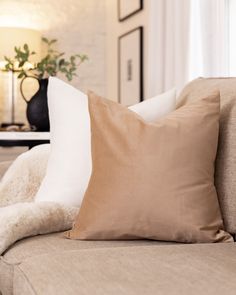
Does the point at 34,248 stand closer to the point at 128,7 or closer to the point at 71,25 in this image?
the point at 128,7

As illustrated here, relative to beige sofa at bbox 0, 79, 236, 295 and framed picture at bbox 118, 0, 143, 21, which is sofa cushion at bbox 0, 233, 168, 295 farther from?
framed picture at bbox 118, 0, 143, 21

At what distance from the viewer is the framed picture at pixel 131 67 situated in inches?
157

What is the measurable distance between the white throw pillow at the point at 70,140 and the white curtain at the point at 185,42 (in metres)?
1.24

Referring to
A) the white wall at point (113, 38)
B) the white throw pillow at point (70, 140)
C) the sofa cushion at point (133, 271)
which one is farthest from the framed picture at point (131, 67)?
the sofa cushion at point (133, 271)

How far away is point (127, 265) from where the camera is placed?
127cm

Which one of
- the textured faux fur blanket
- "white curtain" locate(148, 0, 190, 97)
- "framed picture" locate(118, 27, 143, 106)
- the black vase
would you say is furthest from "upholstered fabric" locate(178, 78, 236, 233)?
"framed picture" locate(118, 27, 143, 106)

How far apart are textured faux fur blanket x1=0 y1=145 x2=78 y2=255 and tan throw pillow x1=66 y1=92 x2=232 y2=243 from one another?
3.8 inches

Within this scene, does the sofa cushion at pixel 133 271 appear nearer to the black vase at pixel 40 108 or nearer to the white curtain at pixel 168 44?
the white curtain at pixel 168 44

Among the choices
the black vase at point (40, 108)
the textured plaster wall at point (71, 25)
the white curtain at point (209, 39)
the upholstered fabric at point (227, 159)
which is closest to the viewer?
the upholstered fabric at point (227, 159)

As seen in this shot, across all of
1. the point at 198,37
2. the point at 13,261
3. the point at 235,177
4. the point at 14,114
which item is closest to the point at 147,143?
the point at 235,177

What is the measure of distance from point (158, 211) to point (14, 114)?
3.06 meters

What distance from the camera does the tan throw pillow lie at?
5.17 feet

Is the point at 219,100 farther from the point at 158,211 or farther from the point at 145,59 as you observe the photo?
the point at 145,59

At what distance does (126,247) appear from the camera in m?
1.46
